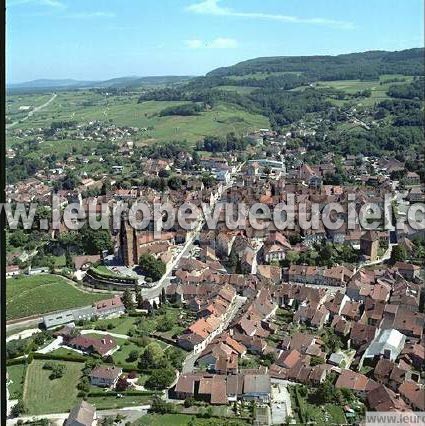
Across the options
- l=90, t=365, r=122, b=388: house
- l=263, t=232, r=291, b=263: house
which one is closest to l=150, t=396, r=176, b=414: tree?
l=90, t=365, r=122, b=388: house

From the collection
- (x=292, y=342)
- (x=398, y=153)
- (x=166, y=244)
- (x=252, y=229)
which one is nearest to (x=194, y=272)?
(x=166, y=244)

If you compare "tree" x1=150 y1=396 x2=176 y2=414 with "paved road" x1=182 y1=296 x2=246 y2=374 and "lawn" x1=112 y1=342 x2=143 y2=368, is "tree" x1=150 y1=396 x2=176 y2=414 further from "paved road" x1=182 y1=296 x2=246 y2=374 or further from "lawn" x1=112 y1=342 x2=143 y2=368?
"lawn" x1=112 y1=342 x2=143 y2=368

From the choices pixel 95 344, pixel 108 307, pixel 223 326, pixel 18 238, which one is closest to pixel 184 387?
pixel 95 344

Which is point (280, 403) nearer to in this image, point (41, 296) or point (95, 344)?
point (95, 344)

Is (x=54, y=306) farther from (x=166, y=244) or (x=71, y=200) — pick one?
(x=71, y=200)

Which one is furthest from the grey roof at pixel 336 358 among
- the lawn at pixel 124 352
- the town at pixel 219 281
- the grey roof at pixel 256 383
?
the lawn at pixel 124 352
